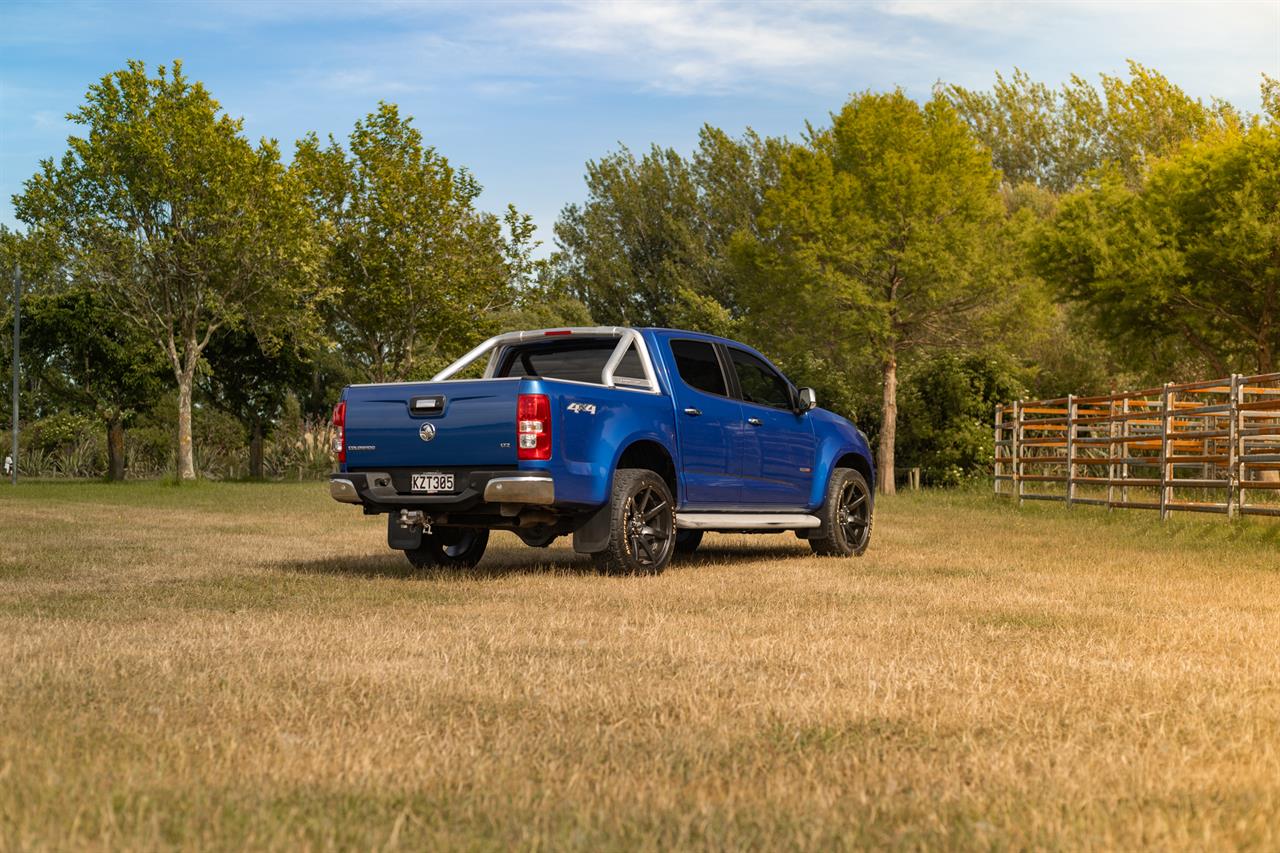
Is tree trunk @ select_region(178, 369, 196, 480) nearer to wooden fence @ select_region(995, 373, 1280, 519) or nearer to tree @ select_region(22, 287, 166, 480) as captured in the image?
tree @ select_region(22, 287, 166, 480)

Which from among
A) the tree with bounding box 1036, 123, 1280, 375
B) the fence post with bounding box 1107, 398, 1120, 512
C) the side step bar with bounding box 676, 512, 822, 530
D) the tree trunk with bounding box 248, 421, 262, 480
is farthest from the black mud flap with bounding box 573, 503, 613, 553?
the tree trunk with bounding box 248, 421, 262, 480

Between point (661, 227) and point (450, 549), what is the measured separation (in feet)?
165

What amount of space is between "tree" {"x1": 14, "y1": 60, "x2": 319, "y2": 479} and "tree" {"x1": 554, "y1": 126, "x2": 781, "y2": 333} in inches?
864

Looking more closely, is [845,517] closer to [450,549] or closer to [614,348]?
[614,348]

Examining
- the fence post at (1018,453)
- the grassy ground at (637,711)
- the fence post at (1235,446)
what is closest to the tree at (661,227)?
the fence post at (1018,453)

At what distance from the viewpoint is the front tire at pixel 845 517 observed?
1407 centimetres

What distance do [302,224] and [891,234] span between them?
1617 cm

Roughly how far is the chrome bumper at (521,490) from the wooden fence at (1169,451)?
950 cm

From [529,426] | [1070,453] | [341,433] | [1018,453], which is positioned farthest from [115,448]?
[529,426]

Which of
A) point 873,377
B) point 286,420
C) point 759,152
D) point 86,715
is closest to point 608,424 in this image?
point 86,715

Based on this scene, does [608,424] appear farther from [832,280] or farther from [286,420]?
[286,420]

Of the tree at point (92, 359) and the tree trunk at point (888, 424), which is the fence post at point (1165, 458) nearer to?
the tree trunk at point (888, 424)

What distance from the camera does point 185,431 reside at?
38.9 meters

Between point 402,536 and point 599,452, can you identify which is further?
point 402,536
